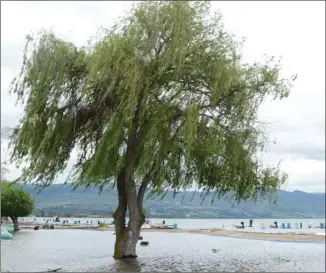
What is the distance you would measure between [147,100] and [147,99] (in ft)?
0.15

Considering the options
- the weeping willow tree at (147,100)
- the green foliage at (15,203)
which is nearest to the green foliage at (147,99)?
the weeping willow tree at (147,100)

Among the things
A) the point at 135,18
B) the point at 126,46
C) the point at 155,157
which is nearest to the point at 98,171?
the point at 155,157

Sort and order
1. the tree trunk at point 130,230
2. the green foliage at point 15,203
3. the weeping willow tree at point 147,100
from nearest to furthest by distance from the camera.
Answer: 1. the weeping willow tree at point 147,100
2. the tree trunk at point 130,230
3. the green foliage at point 15,203

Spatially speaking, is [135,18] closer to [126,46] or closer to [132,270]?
[126,46]

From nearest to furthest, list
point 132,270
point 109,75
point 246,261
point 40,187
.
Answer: point 132,270 → point 109,75 → point 40,187 → point 246,261

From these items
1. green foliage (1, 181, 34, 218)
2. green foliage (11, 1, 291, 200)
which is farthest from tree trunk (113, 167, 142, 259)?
green foliage (1, 181, 34, 218)

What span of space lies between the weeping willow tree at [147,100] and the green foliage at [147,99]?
0.04 meters

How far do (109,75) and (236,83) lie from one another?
5.25 m

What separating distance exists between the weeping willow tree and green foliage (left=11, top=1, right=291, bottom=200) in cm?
4

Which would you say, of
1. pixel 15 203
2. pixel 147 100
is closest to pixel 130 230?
pixel 147 100

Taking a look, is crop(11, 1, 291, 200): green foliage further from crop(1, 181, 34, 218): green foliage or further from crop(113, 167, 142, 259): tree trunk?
crop(1, 181, 34, 218): green foliage

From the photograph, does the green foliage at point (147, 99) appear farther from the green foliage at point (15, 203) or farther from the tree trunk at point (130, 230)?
the green foliage at point (15, 203)

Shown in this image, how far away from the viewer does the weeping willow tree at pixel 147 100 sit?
1970cm

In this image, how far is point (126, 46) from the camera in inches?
787
